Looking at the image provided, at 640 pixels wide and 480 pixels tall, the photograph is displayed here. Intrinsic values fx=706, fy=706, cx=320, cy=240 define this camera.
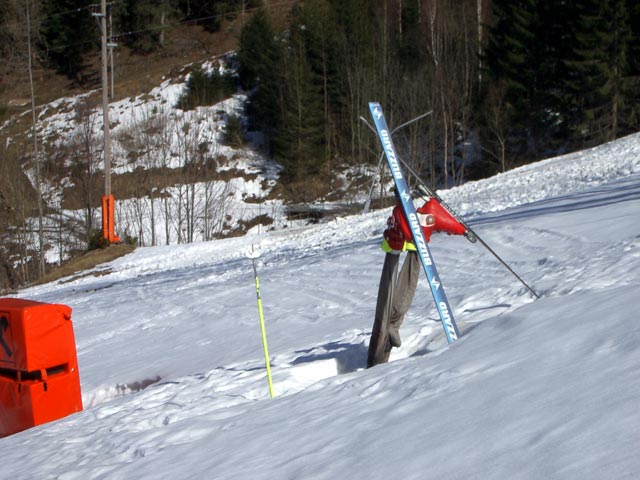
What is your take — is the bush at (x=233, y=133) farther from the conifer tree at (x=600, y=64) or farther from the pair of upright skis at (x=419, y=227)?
the pair of upright skis at (x=419, y=227)

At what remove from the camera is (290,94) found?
47406 mm

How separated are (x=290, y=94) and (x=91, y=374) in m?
38.9

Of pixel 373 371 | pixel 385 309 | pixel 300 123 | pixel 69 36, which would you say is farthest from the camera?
pixel 69 36

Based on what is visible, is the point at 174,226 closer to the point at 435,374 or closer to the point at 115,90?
the point at 115,90

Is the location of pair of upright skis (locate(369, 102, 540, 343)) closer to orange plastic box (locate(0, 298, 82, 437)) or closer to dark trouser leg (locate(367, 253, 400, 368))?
dark trouser leg (locate(367, 253, 400, 368))

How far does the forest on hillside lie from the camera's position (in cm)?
3612

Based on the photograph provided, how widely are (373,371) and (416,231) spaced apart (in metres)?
1.37

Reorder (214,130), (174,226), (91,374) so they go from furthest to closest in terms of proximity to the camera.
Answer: (214,130)
(174,226)
(91,374)

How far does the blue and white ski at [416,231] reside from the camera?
6676 millimetres

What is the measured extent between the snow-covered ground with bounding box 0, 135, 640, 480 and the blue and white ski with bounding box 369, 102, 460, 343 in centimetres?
29

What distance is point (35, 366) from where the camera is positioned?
823 cm

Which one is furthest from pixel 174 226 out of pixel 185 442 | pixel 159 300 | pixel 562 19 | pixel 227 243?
pixel 185 442

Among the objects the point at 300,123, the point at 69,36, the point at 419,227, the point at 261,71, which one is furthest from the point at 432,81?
the point at 69,36

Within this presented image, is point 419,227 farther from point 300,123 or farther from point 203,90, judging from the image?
point 203,90
